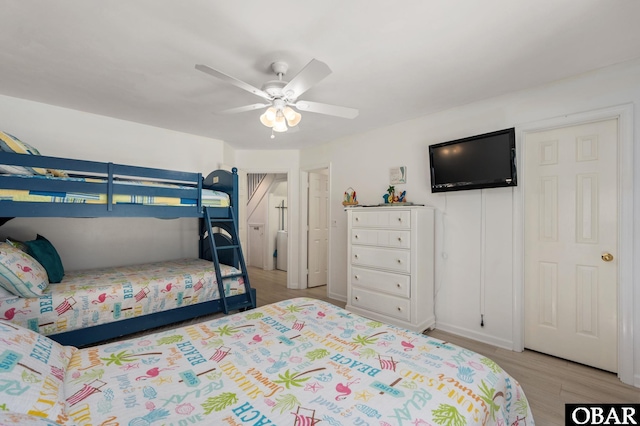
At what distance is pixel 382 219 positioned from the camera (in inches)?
121

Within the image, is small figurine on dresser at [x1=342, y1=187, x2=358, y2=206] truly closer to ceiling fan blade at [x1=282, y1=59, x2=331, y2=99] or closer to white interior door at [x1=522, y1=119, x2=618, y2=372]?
white interior door at [x1=522, y1=119, x2=618, y2=372]

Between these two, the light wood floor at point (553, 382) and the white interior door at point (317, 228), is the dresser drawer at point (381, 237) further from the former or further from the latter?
the white interior door at point (317, 228)

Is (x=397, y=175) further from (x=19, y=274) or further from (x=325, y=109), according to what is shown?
(x=19, y=274)

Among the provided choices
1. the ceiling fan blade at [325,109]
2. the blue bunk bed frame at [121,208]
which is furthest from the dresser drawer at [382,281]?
the ceiling fan blade at [325,109]

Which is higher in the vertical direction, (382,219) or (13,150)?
(13,150)

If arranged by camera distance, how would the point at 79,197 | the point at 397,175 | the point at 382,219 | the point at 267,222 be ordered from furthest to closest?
1. the point at 267,222
2. the point at 397,175
3. the point at 382,219
4. the point at 79,197

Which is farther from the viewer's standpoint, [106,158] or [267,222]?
[267,222]

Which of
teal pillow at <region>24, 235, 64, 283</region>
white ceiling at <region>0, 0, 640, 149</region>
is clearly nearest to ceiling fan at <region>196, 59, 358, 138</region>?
white ceiling at <region>0, 0, 640, 149</region>

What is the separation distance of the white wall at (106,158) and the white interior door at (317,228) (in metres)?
1.68

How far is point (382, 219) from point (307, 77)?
1808 millimetres

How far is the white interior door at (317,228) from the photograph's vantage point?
476 cm

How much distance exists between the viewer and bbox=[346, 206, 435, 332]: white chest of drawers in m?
2.85

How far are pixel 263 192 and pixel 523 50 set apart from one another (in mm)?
5291

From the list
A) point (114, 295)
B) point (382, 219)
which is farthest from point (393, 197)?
point (114, 295)
